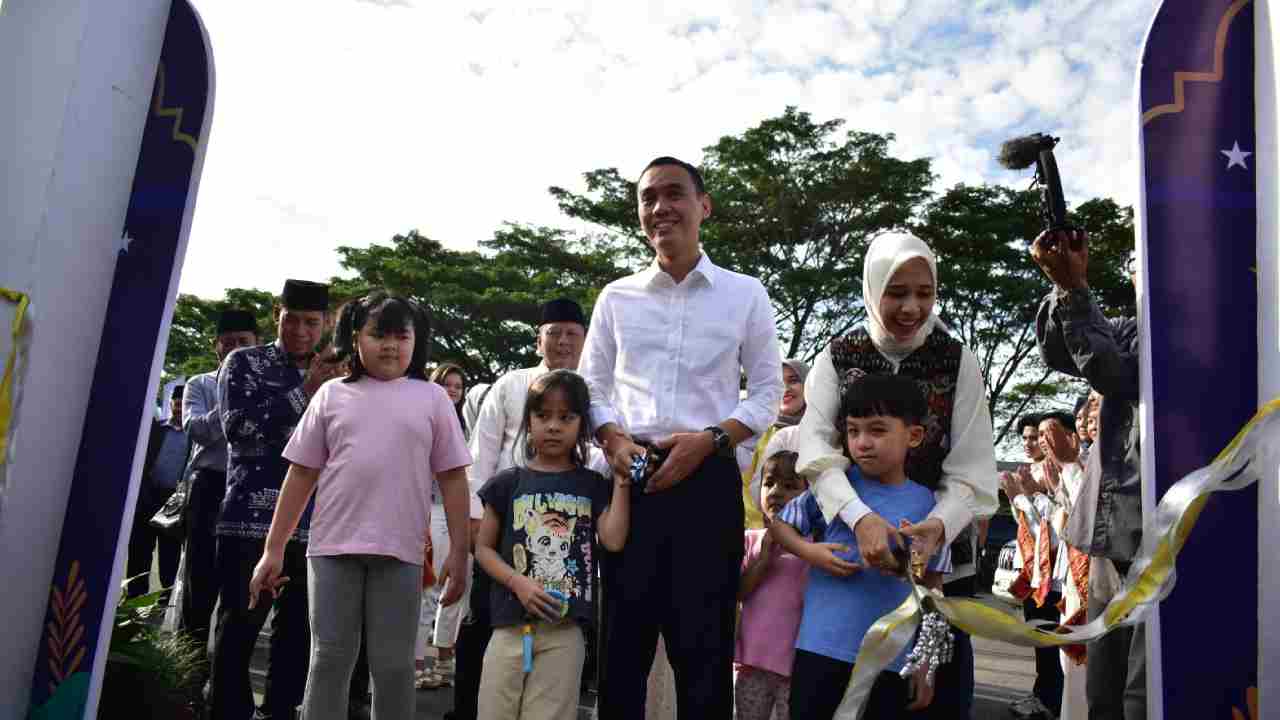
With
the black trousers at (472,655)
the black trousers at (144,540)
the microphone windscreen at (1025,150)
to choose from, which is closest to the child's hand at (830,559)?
the microphone windscreen at (1025,150)

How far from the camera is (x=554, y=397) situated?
11.1ft

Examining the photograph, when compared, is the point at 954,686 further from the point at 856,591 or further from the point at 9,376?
the point at 9,376

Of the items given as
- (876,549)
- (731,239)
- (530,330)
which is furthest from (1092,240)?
(876,549)

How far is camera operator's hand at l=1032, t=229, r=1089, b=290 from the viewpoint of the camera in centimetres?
271

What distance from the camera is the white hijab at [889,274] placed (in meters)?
2.74

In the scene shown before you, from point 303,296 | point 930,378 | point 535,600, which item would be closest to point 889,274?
point 930,378

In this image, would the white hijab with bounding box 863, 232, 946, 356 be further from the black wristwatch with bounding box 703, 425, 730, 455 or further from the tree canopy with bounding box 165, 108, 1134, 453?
the tree canopy with bounding box 165, 108, 1134, 453

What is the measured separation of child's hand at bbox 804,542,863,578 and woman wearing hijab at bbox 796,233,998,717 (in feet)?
0.25

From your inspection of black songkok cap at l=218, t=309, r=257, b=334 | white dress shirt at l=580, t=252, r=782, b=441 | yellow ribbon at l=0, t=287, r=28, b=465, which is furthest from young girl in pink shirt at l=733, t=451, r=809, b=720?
black songkok cap at l=218, t=309, r=257, b=334

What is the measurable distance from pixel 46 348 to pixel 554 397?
1.56m

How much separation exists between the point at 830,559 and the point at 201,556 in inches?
121

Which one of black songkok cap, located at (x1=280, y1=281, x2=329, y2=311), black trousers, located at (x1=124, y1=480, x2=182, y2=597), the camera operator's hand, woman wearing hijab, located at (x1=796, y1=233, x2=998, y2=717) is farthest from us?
black trousers, located at (x1=124, y1=480, x2=182, y2=597)

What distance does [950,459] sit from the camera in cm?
274

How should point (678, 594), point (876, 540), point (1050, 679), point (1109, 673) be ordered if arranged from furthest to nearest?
point (1050, 679), point (1109, 673), point (678, 594), point (876, 540)
